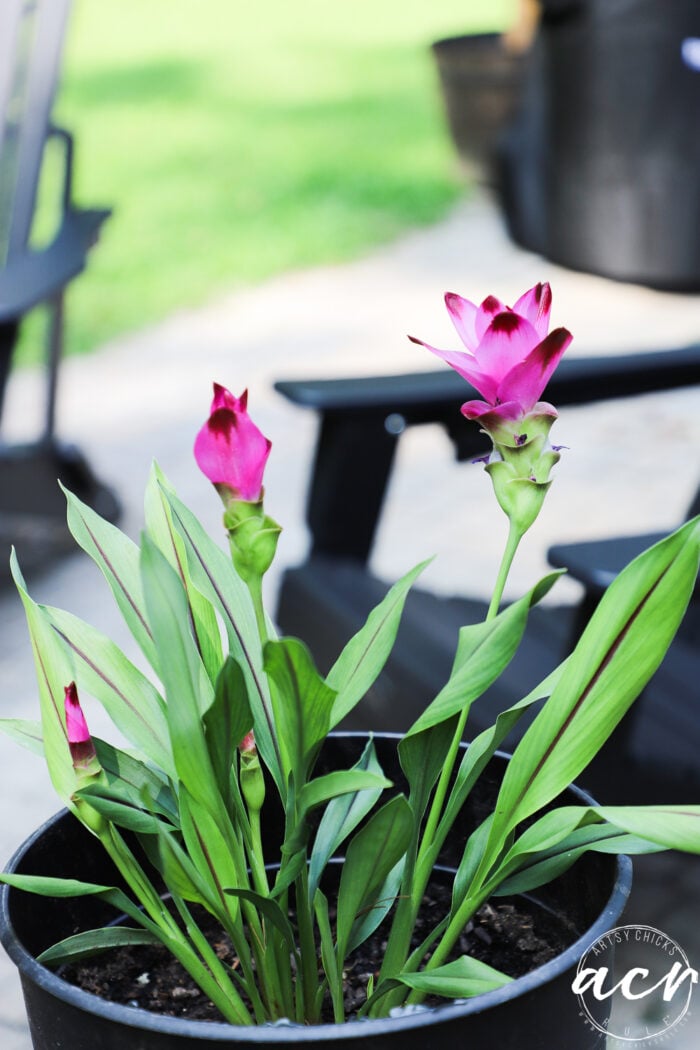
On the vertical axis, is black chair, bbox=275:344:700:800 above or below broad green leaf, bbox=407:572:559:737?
below

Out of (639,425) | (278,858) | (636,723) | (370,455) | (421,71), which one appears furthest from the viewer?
(421,71)

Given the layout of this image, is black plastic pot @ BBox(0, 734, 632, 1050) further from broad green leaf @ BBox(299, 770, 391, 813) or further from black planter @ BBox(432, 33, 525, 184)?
black planter @ BBox(432, 33, 525, 184)

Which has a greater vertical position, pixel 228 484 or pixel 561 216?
pixel 228 484

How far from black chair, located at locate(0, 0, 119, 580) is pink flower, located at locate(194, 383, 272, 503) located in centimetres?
219

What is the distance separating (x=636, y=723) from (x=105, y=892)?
0.84 m

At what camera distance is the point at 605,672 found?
815 millimetres

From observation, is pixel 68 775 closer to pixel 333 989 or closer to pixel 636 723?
pixel 333 989

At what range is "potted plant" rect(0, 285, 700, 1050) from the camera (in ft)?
2.49

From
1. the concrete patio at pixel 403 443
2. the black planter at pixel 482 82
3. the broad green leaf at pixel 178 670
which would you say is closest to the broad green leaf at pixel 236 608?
the broad green leaf at pixel 178 670

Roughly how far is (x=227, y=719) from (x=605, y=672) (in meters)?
0.23

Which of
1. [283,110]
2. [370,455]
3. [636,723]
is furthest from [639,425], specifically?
[283,110]

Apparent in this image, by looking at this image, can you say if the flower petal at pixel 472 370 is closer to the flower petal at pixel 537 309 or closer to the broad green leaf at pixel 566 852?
the flower petal at pixel 537 309

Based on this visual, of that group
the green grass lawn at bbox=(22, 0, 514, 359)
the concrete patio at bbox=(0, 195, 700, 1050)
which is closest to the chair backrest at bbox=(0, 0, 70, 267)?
the green grass lawn at bbox=(22, 0, 514, 359)

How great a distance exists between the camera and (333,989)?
0.89m
